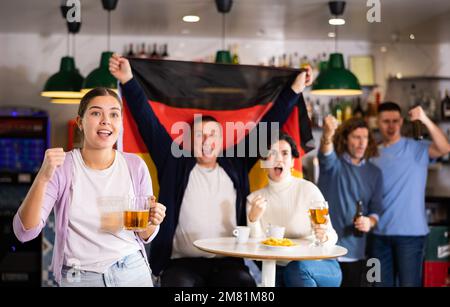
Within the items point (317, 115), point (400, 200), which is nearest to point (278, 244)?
point (400, 200)

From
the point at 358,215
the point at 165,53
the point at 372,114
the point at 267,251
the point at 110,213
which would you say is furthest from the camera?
the point at 372,114

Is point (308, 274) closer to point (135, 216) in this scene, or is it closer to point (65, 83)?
point (135, 216)

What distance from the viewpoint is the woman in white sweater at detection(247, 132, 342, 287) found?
8.14ft

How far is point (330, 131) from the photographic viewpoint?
104 inches

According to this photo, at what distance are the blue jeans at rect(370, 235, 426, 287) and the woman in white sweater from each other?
91cm

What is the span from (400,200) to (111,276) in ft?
5.89

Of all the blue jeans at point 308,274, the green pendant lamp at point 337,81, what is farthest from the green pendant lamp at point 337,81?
the blue jeans at point 308,274

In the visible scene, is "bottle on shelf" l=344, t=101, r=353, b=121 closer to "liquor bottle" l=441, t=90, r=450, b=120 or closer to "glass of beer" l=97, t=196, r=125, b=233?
"liquor bottle" l=441, t=90, r=450, b=120

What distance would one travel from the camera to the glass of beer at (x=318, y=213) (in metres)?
2.42

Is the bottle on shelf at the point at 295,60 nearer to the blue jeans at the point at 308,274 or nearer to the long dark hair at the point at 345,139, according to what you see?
the long dark hair at the point at 345,139

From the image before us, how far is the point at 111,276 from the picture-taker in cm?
211

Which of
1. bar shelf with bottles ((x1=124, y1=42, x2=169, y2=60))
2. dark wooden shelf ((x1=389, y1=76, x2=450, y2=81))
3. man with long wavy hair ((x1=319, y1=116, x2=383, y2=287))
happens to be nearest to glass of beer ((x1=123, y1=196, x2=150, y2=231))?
man with long wavy hair ((x1=319, y1=116, x2=383, y2=287))

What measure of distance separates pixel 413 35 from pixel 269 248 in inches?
104
